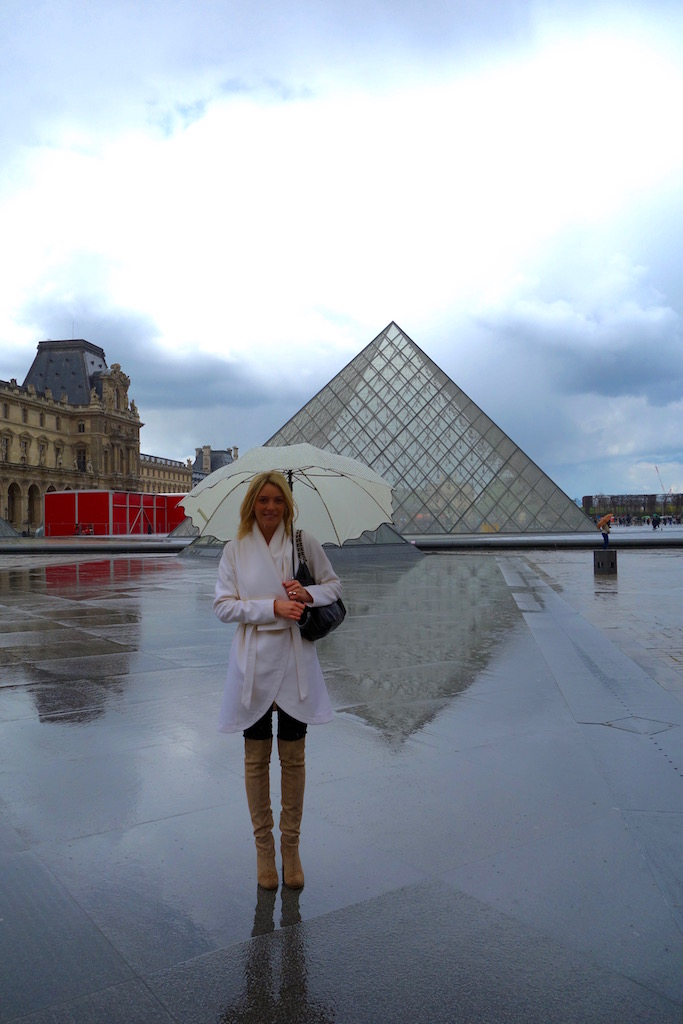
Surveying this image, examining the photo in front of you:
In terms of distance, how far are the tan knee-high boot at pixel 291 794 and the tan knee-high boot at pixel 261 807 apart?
6 centimetres

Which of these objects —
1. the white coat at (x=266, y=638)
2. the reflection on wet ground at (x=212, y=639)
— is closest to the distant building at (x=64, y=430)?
the reflection on wet ground at (x=212, y=639)

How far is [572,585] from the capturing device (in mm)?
13648

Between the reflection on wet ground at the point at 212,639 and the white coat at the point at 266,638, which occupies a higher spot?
the white coat at the point at 266,638

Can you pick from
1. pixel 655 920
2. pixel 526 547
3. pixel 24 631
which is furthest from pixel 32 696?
pixel 526 547

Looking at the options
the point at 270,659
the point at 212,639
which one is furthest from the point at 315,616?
the point at 212,639

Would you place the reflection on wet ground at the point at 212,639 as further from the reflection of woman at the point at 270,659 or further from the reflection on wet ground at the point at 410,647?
the reflection of woman at the point at 270,659

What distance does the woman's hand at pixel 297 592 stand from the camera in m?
2.60

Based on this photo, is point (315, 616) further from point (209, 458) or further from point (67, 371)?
point (209, 458)

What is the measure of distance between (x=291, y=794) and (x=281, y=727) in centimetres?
23

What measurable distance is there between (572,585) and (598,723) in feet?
31.1

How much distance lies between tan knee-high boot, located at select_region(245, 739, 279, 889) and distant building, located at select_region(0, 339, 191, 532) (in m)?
77.6

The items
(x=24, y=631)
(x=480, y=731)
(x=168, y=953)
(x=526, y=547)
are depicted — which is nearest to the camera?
(x=168, y=953)

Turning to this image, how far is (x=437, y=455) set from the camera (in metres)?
34.2

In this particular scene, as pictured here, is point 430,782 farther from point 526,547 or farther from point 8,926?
point 526,547
